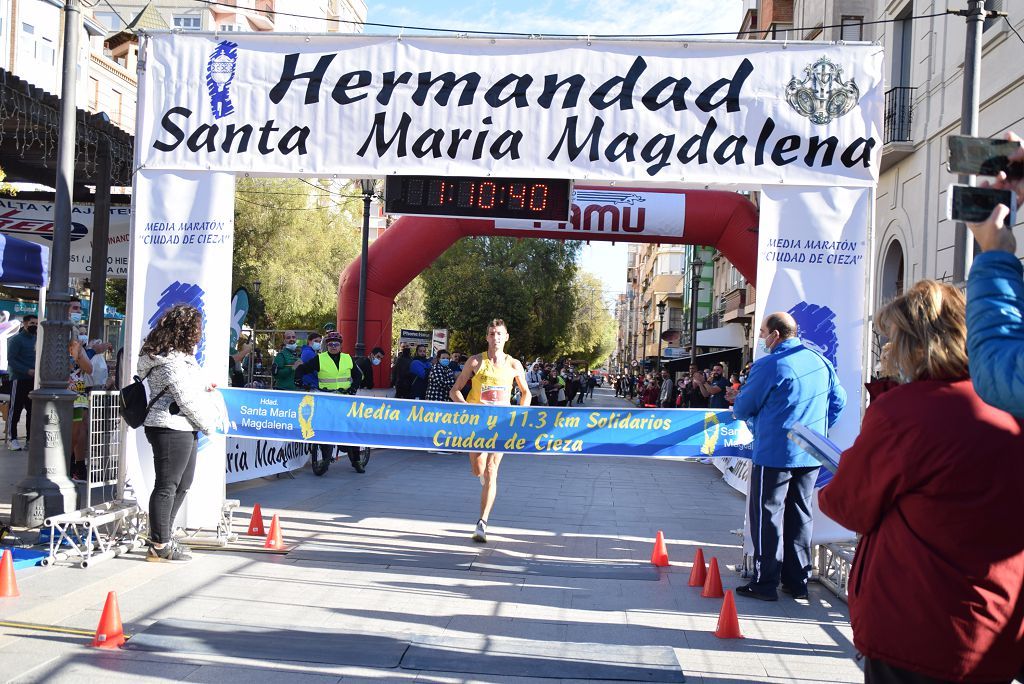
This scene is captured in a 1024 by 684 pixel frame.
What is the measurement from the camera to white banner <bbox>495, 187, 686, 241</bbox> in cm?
1464

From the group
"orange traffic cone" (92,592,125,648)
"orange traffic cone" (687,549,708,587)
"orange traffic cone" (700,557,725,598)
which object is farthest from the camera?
"orange traffic cone" (687,549,708,587)

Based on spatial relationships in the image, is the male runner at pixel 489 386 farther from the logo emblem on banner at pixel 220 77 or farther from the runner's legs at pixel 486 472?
the logo emblem on banner at pixel 220 77

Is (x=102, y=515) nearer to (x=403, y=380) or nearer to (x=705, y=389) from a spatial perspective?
(x=403, y=380)

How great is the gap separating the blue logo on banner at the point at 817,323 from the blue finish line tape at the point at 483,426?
2.93 ft

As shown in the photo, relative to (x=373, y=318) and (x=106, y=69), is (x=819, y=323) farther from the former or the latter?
(x=106, y=69)

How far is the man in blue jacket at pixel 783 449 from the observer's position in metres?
6.43

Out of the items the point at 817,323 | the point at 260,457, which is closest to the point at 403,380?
the point at 260,457

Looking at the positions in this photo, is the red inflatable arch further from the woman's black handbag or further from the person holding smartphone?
the person holding smartphone

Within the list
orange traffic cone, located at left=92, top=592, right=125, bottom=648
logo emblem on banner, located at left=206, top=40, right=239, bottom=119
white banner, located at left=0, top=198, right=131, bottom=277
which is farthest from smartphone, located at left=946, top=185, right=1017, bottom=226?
white banner, located at left=0, top=198, right=131, bottom=277

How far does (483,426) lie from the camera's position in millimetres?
7527

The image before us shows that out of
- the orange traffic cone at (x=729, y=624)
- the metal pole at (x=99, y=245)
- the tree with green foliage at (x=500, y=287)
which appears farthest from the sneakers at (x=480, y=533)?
the tree with green foliage at (x=500, y=287)

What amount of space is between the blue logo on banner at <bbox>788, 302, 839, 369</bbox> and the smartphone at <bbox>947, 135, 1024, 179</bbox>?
5.05 metres

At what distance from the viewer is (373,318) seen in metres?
18.0

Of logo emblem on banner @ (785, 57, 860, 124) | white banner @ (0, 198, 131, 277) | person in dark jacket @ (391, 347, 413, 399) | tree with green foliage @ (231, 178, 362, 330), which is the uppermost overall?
tree with green foliage @ (231, 178, 362, 330)
